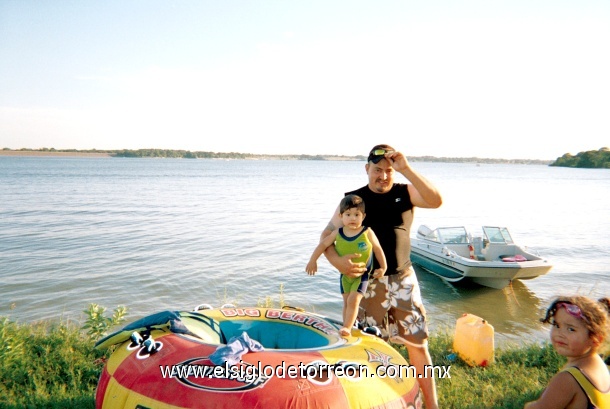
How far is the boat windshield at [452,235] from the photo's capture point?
45.3 feet

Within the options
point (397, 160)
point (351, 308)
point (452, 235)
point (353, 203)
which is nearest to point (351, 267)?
point (351, 308)

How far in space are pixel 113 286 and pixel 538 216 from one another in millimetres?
26254

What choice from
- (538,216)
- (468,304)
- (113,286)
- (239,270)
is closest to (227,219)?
(239,270)

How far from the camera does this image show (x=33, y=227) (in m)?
19.5

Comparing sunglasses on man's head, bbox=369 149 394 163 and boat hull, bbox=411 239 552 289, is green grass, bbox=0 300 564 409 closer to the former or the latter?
sunglasses on man's head, bbox=369 149 394 163

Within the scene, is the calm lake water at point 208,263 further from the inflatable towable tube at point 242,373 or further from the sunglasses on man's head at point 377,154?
the sunglasses on man's head at point 377,154

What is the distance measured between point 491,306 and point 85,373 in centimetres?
1001

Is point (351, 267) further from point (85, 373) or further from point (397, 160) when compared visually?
point (85, 373)

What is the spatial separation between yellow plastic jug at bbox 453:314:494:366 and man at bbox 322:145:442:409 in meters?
2.02

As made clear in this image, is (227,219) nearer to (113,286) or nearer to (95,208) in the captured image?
(95,208)

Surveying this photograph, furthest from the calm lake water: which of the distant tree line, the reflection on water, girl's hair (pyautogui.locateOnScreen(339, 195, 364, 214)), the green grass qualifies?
the distant tree line

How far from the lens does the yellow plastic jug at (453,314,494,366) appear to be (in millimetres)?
5609

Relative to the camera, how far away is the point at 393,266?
154 inches

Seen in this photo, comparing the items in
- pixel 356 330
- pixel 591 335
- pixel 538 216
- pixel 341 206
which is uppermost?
pixel 341 206
